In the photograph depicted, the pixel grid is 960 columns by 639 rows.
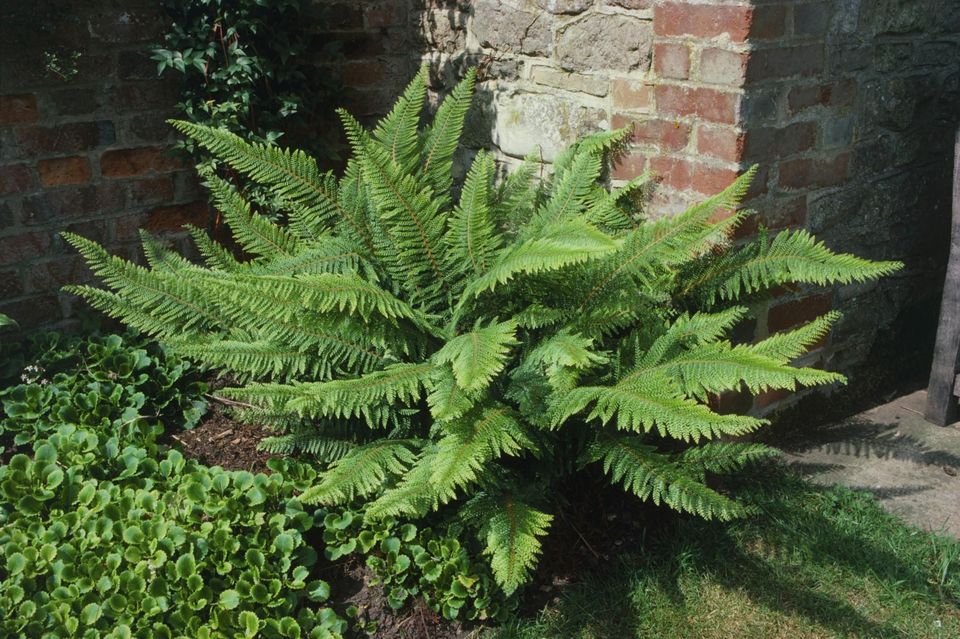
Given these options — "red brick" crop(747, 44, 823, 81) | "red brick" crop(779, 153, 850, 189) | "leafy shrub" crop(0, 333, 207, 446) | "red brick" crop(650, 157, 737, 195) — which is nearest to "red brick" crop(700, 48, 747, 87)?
"red brick" crop(747, 44, 823, 81)

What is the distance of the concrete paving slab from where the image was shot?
8.83 ft

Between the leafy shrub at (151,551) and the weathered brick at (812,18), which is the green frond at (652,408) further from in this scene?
the weathered brick at (812,18)

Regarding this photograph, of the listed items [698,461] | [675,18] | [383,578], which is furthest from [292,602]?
[675,18]

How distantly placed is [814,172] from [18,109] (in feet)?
8.58

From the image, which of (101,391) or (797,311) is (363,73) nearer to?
(101,391)

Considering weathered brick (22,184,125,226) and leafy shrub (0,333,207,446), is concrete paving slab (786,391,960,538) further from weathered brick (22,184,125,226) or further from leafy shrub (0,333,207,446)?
weathered brick (22,184,125,226)

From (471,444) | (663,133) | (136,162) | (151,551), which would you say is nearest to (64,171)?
(136,162)

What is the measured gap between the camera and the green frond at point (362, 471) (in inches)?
88.7

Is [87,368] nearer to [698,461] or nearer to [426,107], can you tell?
Answer: [426,107]

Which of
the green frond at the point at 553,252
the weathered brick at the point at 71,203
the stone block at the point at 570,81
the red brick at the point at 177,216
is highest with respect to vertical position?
the stone block at the point at 570,81

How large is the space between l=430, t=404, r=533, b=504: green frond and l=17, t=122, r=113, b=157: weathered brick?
1.79m

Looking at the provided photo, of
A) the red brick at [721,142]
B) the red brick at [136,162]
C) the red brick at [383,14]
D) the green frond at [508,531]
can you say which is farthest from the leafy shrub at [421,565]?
the red brick at [383,14]

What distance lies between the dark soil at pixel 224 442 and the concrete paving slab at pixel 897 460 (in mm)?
1701

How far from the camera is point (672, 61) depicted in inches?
105
